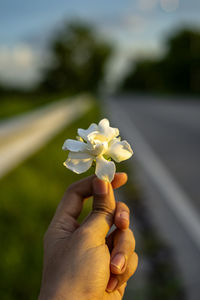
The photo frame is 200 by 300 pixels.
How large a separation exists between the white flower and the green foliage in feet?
198

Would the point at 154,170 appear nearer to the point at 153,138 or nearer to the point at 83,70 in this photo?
the point at 153,138

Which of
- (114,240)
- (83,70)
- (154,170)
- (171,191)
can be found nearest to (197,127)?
(154,170)

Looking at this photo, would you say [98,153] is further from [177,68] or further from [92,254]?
[177,68]

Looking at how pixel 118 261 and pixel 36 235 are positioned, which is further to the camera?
pixel 36 235

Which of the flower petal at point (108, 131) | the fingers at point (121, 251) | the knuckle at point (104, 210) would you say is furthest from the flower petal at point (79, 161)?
the fingers at point (121, 251)

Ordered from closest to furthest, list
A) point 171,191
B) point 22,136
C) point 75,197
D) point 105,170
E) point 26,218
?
point 105,170
point 75,197
point 26,218
point 171,191
point 22,136

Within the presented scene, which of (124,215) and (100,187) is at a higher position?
(100,187)

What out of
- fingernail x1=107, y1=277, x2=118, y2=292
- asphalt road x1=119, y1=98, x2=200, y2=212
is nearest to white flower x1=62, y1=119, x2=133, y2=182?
fingernail x1=107, y1=277, x2=118, y2=292

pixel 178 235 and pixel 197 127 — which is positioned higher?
pixel 197 127

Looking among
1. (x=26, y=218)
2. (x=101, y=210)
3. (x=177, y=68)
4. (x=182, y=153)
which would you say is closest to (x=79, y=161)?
(x=101, y=210)

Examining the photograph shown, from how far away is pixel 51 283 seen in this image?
1384 mm

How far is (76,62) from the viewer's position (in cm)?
6494

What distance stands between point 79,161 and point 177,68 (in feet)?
179

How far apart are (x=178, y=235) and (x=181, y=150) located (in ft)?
18.4
